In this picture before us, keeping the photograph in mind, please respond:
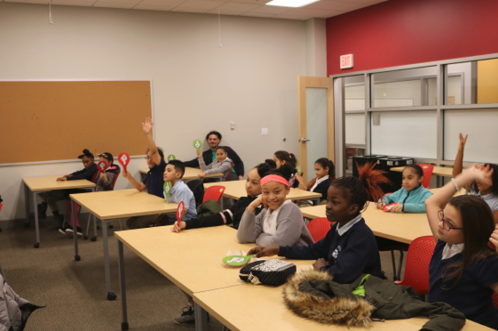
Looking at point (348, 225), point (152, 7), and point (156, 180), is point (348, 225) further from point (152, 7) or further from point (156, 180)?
point (152, 7)

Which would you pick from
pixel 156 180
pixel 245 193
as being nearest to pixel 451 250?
pixel 245 193

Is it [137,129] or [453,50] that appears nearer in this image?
[453,50]

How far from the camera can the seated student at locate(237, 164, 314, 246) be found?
255cm

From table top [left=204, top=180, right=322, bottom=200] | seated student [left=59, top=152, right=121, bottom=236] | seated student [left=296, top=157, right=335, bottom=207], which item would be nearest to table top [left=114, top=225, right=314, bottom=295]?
table top [left=204, top=180, right=322, bottom=200]

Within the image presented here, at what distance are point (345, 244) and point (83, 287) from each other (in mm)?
2843

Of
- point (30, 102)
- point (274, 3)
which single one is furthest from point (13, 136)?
point (274, 3)

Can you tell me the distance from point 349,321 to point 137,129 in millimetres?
6166

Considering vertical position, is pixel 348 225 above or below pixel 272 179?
below

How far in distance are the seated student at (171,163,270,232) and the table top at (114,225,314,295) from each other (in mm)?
54

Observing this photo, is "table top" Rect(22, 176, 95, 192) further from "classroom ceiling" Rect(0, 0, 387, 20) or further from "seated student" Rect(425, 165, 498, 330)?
"seated student" Rect(425, 165, 498, 330)

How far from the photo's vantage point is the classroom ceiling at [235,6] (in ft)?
21.7

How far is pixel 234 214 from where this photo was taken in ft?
10.8

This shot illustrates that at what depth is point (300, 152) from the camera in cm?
796

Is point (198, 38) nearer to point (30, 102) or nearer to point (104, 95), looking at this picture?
point (104, 95)
